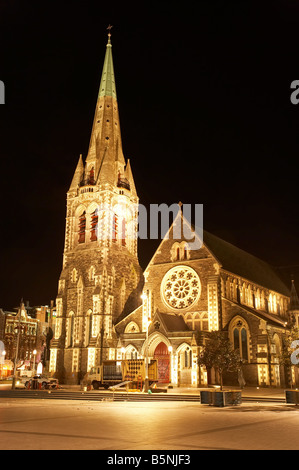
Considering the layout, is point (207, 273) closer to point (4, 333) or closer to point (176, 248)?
point (176, 248)

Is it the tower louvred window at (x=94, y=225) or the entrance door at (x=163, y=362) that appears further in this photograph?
the tower louvred window at (x=94, y=225)

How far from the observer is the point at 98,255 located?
54.6m

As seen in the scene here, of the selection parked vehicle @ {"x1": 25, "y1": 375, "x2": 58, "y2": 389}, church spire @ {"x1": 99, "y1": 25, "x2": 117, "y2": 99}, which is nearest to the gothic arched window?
parked vehicle @ {"x1": 25, "y1": 375, "x2": 58, "y2": 389}

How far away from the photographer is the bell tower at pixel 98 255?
51.8 metres

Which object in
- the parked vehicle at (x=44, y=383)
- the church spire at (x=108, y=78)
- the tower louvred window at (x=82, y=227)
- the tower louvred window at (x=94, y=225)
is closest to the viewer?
the parked vehicle at (x=44, y=383)

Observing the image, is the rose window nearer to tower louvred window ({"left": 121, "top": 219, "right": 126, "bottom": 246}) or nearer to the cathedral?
the cathedral

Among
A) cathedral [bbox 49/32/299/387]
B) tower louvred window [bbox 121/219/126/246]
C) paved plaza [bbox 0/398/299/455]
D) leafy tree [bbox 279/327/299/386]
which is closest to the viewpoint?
paved plaza [bbox 0/398/299/455]

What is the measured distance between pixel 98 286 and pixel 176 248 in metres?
10.1

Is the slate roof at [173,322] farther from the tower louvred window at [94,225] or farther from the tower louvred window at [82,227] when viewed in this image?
the tower louvred window at [82,227]

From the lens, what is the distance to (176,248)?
4969 cm

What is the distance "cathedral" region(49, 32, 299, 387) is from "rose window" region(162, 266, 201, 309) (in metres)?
0.10

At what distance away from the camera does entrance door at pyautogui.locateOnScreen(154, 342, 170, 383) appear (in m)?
44.8

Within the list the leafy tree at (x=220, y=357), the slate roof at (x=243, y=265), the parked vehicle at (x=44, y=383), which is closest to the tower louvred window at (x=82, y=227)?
the slate roof at (x=243, y=265)

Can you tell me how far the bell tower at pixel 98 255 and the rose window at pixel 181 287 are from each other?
7.66 metres
